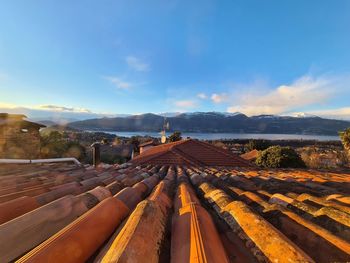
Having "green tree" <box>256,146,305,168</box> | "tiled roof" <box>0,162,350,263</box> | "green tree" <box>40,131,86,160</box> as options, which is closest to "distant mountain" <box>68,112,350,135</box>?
"green tree" <box>40,131,86,160</box>

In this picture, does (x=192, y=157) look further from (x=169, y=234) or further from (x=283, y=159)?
(x=169, y=234)

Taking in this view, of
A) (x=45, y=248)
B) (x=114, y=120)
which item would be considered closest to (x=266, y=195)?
(x=45, y=248)

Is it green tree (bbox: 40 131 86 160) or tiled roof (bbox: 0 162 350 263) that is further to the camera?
green tree (bbox: 40 131 86 160)

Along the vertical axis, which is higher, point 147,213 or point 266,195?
point 147,213

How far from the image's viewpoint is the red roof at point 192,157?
13.2 meters

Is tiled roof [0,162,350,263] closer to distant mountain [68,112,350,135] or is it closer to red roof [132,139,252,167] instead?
red roof [132,139,252,167]

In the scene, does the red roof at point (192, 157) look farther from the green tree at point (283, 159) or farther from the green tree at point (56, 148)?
the green tree at point (56, 148)

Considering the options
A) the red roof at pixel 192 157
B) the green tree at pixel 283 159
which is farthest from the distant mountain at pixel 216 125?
the red roof at pixel 192 157

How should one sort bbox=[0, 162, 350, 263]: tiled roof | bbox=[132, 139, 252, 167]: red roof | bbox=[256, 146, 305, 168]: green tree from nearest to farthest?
bbox=[0, 162, 350, 263]: tiled roof
bbox=[132, 139, 252, 167]: red roof
bbox=[256, 146, 305, 168]: green tree

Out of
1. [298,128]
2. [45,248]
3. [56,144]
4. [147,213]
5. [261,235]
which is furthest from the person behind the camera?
[298,128]

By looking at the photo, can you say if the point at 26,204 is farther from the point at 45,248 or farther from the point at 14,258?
the point at 45,248

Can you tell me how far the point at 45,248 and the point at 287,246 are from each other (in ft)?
4.18

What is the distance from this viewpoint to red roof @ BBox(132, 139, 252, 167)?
13159 mm

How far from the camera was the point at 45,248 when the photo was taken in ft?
4.09
